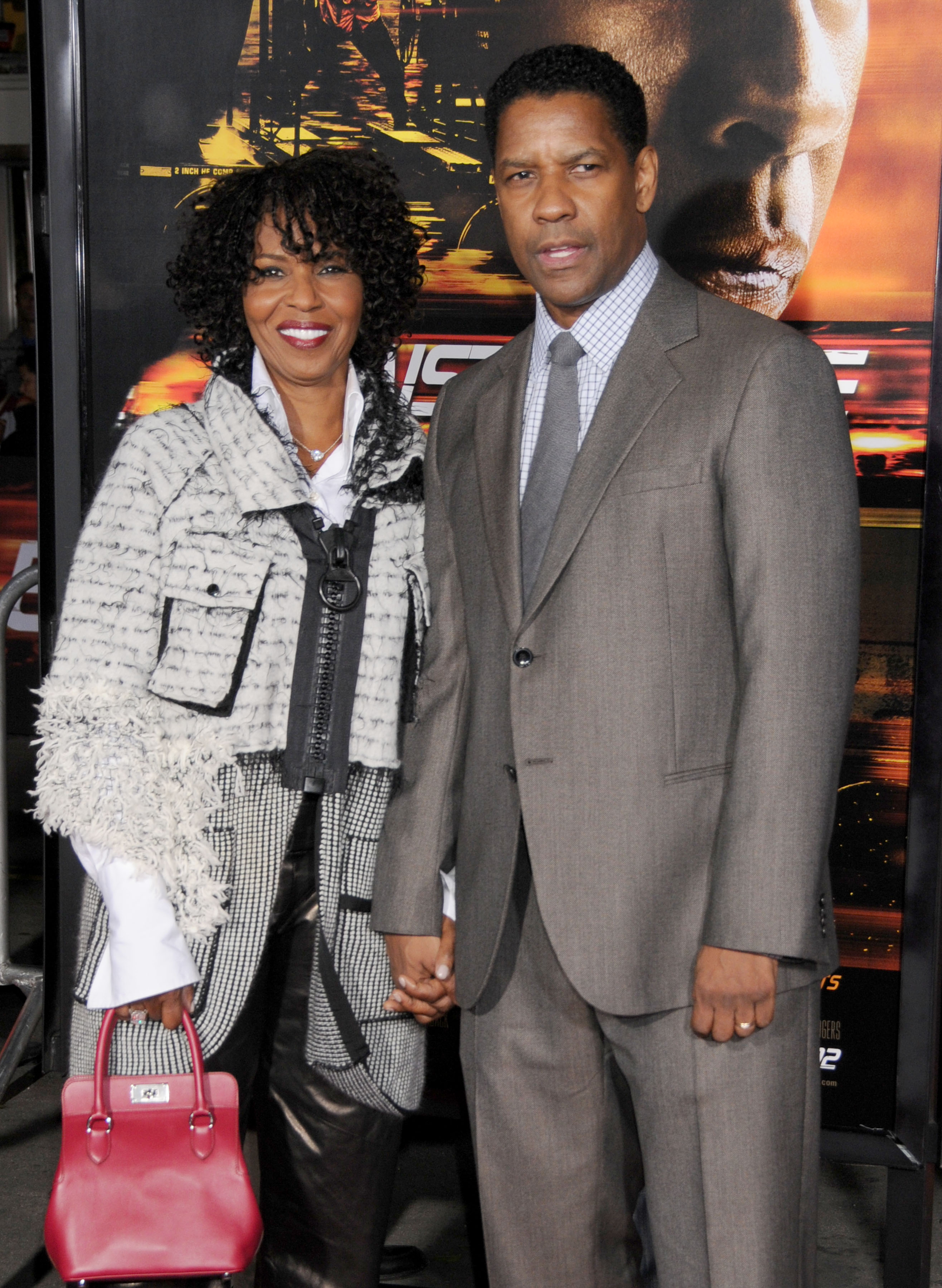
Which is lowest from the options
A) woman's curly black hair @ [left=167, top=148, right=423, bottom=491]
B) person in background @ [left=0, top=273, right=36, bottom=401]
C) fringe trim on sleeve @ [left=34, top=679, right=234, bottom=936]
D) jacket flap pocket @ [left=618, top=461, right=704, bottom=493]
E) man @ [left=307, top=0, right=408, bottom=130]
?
fringe trim on sleeve @ [left=34, top=679, right=234, bottom=936]

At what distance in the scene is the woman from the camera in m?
1.98

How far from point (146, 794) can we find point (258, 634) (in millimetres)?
295

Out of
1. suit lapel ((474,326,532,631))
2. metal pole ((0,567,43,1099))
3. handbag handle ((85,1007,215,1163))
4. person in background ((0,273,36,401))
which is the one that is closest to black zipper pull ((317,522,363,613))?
suit lapel ((474,326,532,631))

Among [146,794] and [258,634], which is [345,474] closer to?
[258,634]

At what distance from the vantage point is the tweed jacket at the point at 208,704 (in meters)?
1.97

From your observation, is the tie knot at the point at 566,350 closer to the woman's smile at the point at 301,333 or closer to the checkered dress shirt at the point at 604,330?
the checkered dress shirt at the point at 604,330

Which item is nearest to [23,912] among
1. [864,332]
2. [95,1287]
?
[95,1287]

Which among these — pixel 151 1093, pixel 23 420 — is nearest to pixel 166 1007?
pixel 151 1093

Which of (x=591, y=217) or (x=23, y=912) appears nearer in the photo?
(x=591, y=217)

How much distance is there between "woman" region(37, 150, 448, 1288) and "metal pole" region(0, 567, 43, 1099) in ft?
4.01

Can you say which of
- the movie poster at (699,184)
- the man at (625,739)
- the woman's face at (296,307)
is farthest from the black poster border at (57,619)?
the woman's face at (296,307)

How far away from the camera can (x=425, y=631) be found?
2178 millimetres

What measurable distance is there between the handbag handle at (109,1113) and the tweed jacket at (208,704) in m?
0.09

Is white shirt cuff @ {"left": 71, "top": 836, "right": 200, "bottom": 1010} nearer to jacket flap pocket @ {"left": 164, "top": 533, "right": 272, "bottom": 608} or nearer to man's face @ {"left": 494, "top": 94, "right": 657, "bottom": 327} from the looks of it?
jacket flap pocket @ {"left": 164, "top": 533, "right": 272, "bottom": 608}
